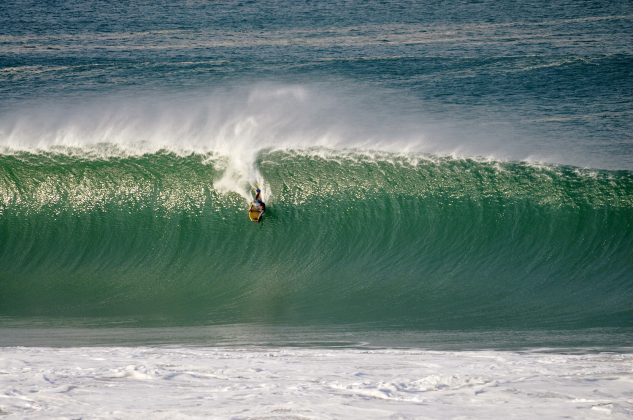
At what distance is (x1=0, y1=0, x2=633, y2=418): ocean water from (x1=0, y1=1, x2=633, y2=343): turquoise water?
5 cm

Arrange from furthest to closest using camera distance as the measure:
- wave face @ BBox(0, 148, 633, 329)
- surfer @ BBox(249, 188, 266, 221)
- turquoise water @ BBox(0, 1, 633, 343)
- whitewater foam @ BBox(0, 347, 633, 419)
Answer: surfer @ BBox(249, 188, 266, 221)
turquoise water @ BBox(0, 1, 633, 343)
wave face @ BBox(0, 148, 633, 329)
whitewater foam @ BBox(0, 347, 633, 419)

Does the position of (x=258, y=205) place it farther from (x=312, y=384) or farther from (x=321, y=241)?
(x=312, y=384)

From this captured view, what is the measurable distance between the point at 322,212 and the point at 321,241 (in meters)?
0.61

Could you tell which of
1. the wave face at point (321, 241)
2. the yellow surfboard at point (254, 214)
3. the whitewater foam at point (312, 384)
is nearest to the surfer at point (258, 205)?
the yellow surfboard at point (254, 214)

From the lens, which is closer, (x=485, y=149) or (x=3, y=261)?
(x=3, y=261)

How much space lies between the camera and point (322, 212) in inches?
485

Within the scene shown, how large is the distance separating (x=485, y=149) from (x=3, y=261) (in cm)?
960

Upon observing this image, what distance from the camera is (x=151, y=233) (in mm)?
12266

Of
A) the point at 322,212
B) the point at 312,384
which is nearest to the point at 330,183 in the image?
the point at 322,212

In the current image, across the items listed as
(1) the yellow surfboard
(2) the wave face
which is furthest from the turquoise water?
(1) the yellow surfboard

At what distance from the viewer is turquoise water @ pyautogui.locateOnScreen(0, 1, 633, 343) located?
10609 mm

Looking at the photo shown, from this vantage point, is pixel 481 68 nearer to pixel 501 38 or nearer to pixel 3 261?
pixel 501 38

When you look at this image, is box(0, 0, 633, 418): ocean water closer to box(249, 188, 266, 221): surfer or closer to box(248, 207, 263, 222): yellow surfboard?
box(248, 207, 263, 222): yellow surfboard

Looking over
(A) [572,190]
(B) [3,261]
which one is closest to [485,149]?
(A) [572,190]
